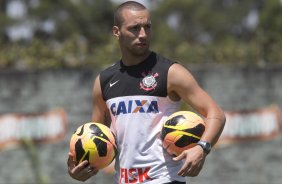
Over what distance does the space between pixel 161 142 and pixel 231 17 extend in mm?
51286

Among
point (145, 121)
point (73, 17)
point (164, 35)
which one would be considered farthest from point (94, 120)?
point (73, 17)

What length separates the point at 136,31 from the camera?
5664 mm

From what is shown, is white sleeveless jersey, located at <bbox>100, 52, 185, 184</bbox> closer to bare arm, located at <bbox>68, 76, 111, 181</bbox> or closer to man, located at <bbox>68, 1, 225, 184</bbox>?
man, located at <bbox>68, 1, 225, 184</bbox>

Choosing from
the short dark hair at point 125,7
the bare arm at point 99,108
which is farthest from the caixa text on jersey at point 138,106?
the short dark hair at point 125,7

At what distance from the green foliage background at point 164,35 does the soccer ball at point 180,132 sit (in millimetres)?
6789

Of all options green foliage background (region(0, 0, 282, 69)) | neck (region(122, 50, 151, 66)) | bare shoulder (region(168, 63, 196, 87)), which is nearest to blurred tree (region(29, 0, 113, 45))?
green foliage background (region(0, 0, 282, 69))

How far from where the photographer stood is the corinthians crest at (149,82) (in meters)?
5.68

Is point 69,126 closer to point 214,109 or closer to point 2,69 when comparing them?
point 2,69

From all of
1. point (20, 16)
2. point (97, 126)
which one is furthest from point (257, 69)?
point (20, 16)

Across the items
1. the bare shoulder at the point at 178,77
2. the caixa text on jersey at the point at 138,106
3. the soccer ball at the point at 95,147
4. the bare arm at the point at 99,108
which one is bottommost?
the soccer ball at the point at 95,147

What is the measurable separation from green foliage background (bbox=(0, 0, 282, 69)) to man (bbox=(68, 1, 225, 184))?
655cm

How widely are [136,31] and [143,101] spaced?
1.68 ft

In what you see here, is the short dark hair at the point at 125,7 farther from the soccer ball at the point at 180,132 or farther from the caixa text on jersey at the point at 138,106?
the soccer ball at the point at 180,132

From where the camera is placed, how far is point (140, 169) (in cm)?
574
